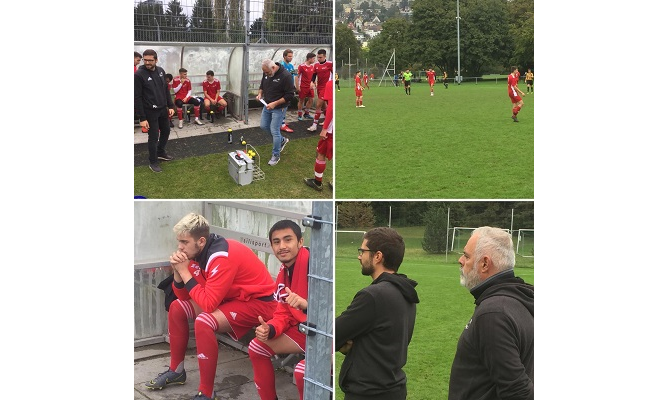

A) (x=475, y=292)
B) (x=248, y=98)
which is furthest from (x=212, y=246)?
(x=475, y=292)

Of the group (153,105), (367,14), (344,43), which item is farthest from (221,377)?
(367,14)

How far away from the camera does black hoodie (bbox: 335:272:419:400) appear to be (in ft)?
15.5

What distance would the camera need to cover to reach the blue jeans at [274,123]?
5816 mm

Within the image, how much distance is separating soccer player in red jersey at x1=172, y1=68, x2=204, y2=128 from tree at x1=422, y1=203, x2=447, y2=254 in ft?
5.89

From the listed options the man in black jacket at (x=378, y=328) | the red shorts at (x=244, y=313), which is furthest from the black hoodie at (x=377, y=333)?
the red shorts at (x=244, y=313)

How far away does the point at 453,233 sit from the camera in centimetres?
529

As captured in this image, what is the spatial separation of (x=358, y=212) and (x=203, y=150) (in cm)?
133

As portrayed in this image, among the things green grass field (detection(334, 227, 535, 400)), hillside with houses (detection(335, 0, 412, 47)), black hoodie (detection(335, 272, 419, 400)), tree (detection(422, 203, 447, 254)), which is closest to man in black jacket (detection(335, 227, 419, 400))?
black hoodie (detection(335, 272, 419, 400))

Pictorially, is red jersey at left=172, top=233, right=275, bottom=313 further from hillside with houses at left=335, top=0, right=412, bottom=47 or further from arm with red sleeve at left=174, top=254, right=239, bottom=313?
hillside with houses at left=335, top=0, right=412, bottom=47

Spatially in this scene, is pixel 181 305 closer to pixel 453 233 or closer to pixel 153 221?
pixel 153 221

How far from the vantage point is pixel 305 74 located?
18.7 feet

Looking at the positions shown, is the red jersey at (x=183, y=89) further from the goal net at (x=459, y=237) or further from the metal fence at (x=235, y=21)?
the goal net at (x=459, y=237)

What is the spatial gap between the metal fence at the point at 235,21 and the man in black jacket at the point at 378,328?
1.58 meters

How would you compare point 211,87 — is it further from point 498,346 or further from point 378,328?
point 498,346
